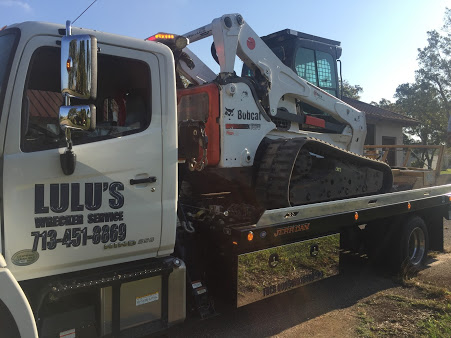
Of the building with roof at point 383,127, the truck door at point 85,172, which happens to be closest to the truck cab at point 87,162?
the truck door at point 85,172

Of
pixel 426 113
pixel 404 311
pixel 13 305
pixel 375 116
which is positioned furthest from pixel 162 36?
pixel 426 113

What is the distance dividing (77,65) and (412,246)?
5.56 m

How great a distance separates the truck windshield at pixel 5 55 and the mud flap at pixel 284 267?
2.23 m

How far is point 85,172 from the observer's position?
8.89 feet

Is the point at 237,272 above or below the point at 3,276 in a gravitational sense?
below

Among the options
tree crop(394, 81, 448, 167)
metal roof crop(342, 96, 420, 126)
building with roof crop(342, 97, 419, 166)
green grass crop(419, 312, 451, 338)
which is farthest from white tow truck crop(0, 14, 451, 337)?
tree crop(394, 81, 448, 167)

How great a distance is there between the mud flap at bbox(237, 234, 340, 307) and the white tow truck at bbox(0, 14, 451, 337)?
1 cm

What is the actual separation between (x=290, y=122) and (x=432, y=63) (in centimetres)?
4187

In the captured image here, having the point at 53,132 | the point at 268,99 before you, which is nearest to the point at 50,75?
the point at 53,132

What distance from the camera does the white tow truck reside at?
8.14ft

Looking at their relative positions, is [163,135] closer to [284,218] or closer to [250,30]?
[284,218]

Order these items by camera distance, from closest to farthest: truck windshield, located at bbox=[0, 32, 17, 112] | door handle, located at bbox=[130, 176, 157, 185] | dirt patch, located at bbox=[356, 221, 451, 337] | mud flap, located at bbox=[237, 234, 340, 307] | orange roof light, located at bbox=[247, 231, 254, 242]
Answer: truck windshield, located at bbox=[0, 32, 17, 112], door handle, located at bbox=[130, 176, 157, 185], orange roof light, located at bbox=[247, 231, 254, 242], mud flap, located at bbox=[237, 234, 340, 307], dirt patch, located at bbox=[356, 221, 451, 337]

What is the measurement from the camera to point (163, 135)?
10.1ft

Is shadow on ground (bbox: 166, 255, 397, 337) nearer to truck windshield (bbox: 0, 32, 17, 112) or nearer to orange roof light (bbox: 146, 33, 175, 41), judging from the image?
truck windshield (bbox: 0, 32, 17, 112)
